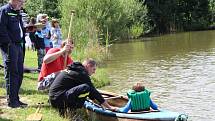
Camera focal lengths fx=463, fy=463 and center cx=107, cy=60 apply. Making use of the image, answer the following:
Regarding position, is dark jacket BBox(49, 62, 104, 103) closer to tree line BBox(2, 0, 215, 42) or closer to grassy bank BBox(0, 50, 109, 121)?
grassy bank BBox(0, 50, 109, 121)

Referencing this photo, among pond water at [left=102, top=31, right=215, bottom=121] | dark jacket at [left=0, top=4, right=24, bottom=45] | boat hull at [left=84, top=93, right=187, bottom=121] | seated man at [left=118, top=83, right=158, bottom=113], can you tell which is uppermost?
dark jacket at [left=0, top=4, right=24, bottom=45]

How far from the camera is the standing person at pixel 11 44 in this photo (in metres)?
8.72

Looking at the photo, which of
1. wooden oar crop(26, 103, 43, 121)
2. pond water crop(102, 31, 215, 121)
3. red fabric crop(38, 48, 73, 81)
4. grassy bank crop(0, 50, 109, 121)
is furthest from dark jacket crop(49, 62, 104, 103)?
pond water crop(102, 31, 215, 121)

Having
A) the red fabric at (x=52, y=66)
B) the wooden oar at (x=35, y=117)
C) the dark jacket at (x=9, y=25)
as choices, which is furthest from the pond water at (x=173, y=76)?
the dark jacket at (x=9, y=25)

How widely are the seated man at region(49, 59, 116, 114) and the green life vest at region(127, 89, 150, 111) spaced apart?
700mm

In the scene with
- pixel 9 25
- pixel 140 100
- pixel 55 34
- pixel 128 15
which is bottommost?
pixel 140 100

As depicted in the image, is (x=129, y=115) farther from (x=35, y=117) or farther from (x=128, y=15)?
(x=128, y=15)

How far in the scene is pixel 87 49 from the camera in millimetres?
22453

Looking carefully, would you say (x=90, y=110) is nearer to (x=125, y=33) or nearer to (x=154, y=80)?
(x=154, y=80)

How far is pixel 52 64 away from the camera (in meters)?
10.3

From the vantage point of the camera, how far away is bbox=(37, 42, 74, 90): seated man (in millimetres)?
9719

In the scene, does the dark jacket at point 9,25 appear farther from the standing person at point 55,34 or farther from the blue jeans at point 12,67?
the standing person at point 55,34

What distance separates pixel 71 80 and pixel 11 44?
135 cm

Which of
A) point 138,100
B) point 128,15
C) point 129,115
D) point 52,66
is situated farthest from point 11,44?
point 128,15
